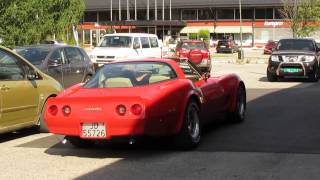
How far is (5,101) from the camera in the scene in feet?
32.1

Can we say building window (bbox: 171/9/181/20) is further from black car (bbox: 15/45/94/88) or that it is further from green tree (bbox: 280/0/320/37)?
black car (bbox: 15/45/94/88)

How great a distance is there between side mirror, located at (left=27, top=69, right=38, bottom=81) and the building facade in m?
77.2

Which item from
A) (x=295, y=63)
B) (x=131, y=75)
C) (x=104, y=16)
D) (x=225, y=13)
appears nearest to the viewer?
(x=131, y=75)

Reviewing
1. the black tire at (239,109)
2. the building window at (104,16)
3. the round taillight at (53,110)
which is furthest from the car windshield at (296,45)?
the building window at (104,16)

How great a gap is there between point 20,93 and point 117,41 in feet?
53.1

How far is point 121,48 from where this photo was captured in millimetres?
25625

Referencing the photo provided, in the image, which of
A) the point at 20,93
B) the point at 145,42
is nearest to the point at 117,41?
the point at 145,42

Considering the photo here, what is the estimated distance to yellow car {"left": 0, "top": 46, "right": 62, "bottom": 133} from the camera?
984 cm

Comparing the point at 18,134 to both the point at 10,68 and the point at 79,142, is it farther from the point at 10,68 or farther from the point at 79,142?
the point at 79,142

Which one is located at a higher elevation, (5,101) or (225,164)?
(5,101)

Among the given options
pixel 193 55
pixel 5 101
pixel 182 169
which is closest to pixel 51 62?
pixel 5 101

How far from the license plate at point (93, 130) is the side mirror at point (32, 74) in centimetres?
266

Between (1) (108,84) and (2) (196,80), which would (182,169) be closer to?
(1) (108,84)

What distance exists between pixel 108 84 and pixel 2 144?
222cm
